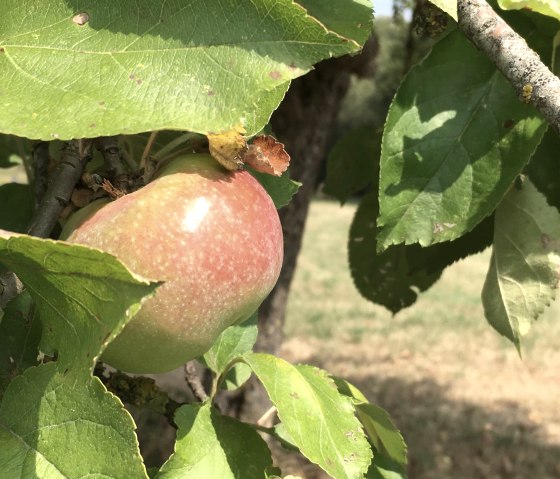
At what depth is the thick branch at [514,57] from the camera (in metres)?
0.77

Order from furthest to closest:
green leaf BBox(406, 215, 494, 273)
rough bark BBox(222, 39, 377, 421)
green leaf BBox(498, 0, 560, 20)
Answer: rough bark BBox(222, 39, 377, 421) → green leaf BBox(406, 215, 494, 273) → green leaf BBox(498, 0, 560, 20)

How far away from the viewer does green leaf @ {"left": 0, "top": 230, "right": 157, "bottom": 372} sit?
0.53 meters

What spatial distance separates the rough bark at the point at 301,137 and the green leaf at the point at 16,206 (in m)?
1.43

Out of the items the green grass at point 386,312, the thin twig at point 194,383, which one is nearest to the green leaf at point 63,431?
the thin twig at point 194,383

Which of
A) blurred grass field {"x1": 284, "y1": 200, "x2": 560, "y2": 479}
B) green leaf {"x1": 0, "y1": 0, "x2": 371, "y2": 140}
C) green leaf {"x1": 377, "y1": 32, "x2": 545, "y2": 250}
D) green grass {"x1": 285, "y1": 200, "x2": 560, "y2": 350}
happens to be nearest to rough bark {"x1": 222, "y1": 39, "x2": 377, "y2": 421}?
blurred grass field {"x1": 284, "y1": 200, "x2": 560, "y2": 479}

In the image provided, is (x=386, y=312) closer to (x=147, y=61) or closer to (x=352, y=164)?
(x=352, y=164)

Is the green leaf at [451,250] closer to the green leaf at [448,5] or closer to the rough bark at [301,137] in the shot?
the green leaf at [448,5]

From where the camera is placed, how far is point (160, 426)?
11.9 feet

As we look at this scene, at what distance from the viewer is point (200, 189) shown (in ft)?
2.40

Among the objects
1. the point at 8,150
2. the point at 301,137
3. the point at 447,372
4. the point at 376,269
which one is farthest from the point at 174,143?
the point at 447,372

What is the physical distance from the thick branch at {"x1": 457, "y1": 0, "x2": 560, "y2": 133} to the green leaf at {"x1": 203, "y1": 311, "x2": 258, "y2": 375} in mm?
486

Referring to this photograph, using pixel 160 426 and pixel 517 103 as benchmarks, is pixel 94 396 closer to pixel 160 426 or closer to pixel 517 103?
pixel 517 103

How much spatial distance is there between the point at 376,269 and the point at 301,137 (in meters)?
1.02

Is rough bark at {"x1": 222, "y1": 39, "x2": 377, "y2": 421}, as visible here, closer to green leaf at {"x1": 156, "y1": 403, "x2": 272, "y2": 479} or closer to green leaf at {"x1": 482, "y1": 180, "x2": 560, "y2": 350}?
green leaf at {"x1": 482, "y1": 180, "x2": 560, "y2": 350}
